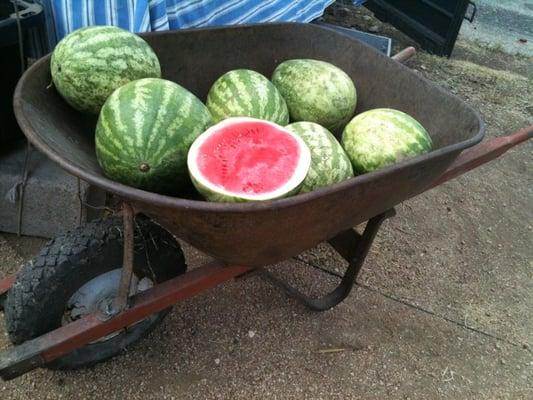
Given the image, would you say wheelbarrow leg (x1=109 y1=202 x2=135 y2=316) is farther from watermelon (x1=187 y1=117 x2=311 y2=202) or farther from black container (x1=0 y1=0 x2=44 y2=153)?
black container (x1=0 y1=0 x2=44 y2=153)

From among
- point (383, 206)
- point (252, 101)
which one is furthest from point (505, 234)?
point (252, 101)

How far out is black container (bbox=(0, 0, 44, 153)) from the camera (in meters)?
2.15

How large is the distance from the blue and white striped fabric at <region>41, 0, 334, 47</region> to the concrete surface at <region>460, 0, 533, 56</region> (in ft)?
15.8

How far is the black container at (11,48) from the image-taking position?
2.15 m

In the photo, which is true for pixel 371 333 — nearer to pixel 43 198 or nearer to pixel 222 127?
pixel 222 127

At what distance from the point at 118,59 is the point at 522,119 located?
453 cm

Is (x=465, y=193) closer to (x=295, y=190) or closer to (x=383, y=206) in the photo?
(x=383, y=206)

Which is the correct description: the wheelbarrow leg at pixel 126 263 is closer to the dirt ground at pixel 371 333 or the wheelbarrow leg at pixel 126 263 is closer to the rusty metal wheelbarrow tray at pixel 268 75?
the rusty metal wheelbarrow tray at pixel 268 75

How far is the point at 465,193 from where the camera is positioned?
3797 millimetres

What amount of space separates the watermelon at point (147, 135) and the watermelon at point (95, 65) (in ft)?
0.61

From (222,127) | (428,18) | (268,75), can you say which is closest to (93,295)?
(222,127)

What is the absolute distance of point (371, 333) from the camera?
259cm

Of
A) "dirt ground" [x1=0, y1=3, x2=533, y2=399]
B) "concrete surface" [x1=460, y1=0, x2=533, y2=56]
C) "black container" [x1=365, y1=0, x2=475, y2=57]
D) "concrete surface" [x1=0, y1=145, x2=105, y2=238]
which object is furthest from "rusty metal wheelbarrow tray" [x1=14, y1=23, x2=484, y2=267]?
"concrete surface" [x1=460, y1=0, x2=533, y2=56]

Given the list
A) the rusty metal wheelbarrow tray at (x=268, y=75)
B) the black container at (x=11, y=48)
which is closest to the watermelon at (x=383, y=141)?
the rusty metal wheelbarrow tray at (x=268, y=75)
